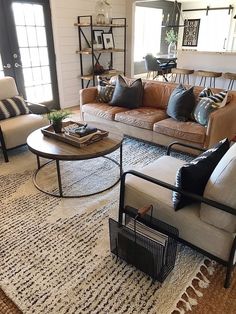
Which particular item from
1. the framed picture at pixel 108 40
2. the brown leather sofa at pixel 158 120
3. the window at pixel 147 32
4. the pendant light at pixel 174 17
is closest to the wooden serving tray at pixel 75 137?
the brown leather sofa at pixel 158 120

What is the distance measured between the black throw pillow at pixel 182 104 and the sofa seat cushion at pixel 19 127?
5.59 ft

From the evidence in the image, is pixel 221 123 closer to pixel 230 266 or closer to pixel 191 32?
pixel 230 266

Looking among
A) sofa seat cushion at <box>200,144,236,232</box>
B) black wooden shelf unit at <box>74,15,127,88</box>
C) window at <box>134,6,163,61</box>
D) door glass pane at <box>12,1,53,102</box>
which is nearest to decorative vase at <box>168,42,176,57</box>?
window at <box>134,6,163,61</box>

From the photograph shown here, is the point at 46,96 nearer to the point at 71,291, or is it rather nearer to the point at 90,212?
the point at 90,212

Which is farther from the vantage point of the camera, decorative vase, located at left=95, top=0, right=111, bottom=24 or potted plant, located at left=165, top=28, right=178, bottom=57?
potted plant, located at left=165, top=28, right=178, bottom=57

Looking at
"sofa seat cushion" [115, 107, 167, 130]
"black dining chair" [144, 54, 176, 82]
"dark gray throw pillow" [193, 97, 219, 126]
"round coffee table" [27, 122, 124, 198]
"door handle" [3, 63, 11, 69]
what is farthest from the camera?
"black dining chair" [144, 54, 176, 82]

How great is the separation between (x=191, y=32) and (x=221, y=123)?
8.10m

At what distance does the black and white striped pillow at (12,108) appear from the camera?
10.7 feet

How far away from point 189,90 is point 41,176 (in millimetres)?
2046

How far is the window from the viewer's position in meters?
8.16

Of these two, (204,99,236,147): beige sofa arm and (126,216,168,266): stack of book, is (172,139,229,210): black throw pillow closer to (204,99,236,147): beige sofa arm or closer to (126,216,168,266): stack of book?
(126,216,168,266): stack of book

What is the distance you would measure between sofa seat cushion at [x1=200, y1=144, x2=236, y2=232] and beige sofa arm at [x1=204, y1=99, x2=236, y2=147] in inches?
51.7

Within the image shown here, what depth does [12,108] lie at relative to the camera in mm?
3354

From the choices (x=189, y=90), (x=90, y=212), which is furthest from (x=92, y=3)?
(x=90, y=212)
